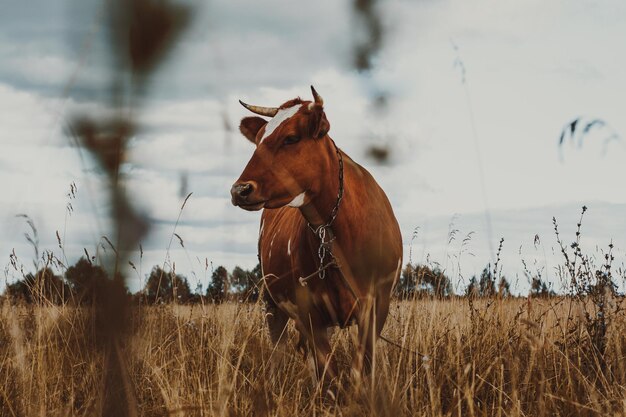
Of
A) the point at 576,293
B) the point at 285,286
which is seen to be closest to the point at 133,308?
the point at 285,286

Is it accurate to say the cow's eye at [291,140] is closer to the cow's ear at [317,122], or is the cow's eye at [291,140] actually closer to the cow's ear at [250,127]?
the cow's ear at [317,122]

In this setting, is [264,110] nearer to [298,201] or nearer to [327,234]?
[298,201]

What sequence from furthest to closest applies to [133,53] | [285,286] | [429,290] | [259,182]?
[429,290] < [285,286] < [259,182] < [133,53]

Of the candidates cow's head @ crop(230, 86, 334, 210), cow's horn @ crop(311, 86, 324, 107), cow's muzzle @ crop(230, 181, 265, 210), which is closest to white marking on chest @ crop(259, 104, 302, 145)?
cow's head @ crop(230, 86, 334, 210)

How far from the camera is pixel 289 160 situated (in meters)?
4.06

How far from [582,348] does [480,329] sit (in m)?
0.72

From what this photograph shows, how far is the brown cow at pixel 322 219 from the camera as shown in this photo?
4.02 metres

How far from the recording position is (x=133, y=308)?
779 mm

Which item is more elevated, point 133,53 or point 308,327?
point 133,53

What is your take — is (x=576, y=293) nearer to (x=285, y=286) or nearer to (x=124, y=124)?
(x=285, y=286)

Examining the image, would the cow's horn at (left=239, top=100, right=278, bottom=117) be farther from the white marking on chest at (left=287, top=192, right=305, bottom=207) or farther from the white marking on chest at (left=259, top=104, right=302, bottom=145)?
the white marking on chest at (left=287, top=192, right=305, bottom=207)

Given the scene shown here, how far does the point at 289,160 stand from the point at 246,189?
0.41 metres

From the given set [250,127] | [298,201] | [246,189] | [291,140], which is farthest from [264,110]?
[246,189]

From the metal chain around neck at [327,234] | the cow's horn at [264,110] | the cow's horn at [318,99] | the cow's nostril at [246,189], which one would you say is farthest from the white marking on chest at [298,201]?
the cow's horn at [264,110]
